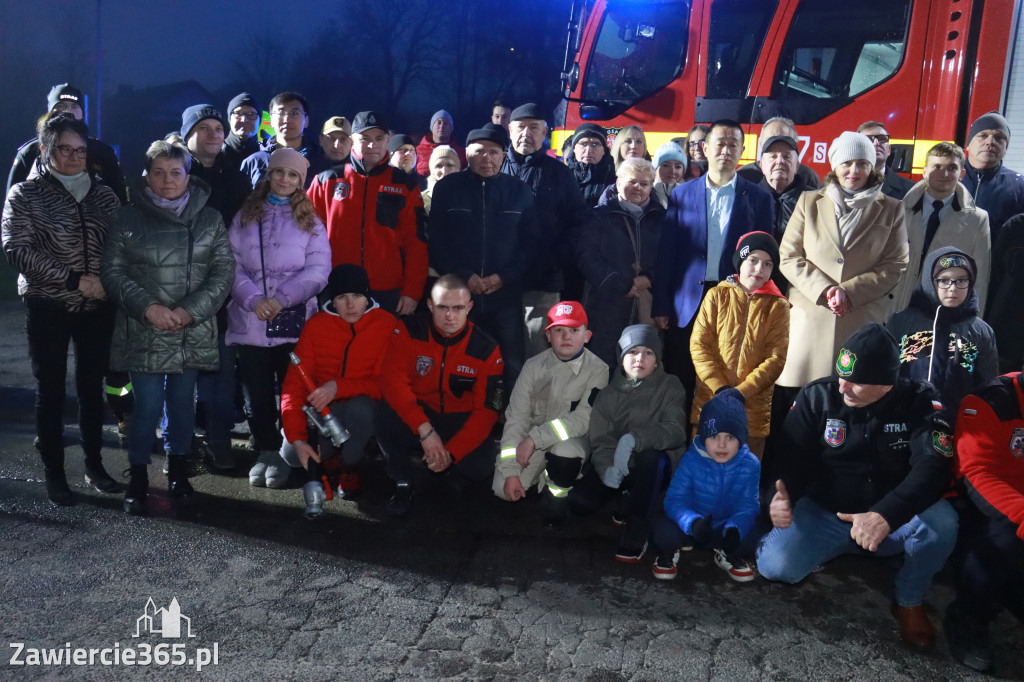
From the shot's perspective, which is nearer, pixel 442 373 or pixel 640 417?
pixel 640 417

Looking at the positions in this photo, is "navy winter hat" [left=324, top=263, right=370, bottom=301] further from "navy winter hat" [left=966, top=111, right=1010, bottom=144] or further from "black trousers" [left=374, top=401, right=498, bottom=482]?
"navy winter hat" [left=966, top=111, right=1010, bottom=144]

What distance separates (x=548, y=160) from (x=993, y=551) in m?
3.78

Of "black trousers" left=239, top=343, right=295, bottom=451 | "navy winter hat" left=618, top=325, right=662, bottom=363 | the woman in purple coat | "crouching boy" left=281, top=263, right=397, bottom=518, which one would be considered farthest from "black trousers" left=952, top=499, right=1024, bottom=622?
"black trousers" left=239, top=343, right=295, bottom=451

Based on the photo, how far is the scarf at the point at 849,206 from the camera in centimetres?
488

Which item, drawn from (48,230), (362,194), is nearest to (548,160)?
(362,194)

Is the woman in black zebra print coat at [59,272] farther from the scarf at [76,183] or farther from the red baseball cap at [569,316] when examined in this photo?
the red baseball cap at [569,316]

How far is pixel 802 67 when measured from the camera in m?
7.34

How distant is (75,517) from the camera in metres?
4.39

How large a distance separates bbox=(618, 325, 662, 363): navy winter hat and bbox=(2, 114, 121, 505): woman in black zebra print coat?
3068 millimetres

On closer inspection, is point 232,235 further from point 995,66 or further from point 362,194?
point 995,66

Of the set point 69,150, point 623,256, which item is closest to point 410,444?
point 623,256

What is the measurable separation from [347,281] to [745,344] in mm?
2413

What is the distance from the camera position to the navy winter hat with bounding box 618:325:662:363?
440 centimetres

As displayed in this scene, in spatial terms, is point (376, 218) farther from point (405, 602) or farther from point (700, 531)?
point (700, 531)
